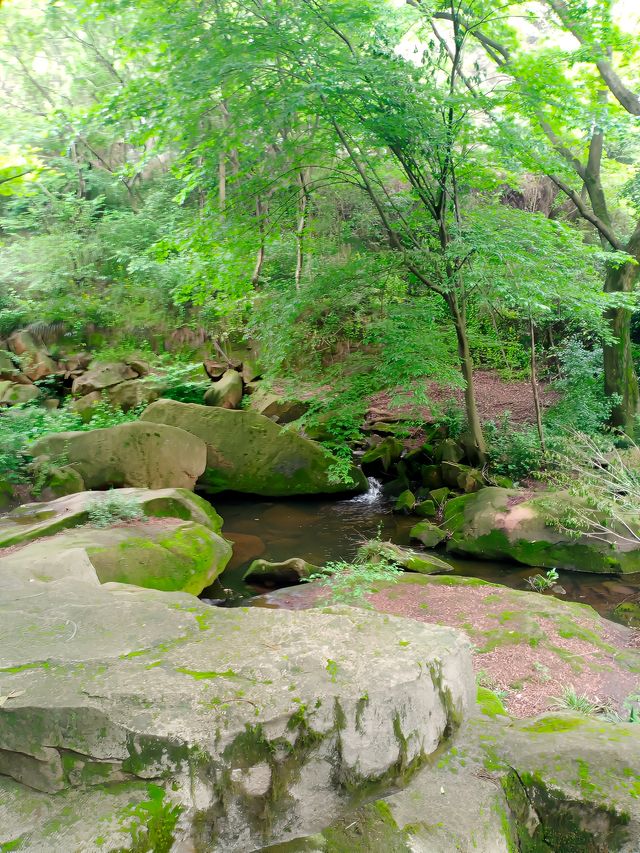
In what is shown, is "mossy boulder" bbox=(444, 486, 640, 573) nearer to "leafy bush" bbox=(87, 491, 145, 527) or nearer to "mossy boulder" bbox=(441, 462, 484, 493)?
"mossy boulder" bbox=(441, 462, 484, 493)

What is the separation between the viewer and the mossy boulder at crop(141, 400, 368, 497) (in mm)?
11500

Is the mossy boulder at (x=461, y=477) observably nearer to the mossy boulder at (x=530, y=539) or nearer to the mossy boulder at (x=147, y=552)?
the mossy boulder at (x=530, y=539)

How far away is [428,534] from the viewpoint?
949 cm

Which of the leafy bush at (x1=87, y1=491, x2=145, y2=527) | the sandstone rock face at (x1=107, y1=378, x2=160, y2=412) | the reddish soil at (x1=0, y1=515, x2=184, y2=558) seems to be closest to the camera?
the reddish soil at (x1=0, y1=515, x2=184, y2=558)

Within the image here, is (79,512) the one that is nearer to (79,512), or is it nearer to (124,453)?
(79,512)

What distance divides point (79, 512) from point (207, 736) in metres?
5.83

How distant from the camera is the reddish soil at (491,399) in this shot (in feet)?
43.0

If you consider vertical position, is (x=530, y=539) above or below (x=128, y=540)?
below

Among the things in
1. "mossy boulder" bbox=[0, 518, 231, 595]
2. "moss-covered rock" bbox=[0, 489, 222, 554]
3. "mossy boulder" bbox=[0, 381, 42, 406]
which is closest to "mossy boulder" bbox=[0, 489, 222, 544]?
"moss-covered rock" bbox=[0, 489, 222, 554]

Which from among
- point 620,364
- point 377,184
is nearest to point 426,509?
point 620,364

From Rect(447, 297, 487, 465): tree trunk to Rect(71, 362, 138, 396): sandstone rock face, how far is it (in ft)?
31.7

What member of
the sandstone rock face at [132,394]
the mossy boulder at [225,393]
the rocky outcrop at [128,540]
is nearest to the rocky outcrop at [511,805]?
the rocky outcrop at [128,540]

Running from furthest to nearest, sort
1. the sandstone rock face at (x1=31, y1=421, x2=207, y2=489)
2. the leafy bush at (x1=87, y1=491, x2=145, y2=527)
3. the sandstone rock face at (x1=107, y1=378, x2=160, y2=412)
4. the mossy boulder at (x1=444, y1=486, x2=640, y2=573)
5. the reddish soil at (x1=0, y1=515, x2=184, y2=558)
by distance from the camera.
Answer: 1. the sandstone rock face at (x1=107, y1=378, x2=160, y2=412)
2. the sandstone rock face at (x1=31, y1=421, x2=207, y2=489)
3. the mossy boulder at (x1=444, y1=486, x2=640, y2=573)
4. the leafy bush at (x1=87, y1=491, x2=145, y2=527)
5. the reddish soil at (x1=0, y1=515, x2=184, y2=558)

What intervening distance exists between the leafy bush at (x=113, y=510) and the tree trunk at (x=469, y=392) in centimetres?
625
